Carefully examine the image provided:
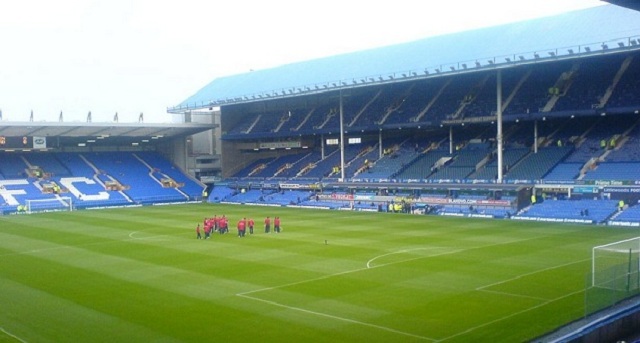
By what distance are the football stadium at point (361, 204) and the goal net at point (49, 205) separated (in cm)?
27

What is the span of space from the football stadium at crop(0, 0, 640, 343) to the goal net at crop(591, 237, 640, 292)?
7 centimetres

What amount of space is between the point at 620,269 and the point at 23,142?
2172 inches

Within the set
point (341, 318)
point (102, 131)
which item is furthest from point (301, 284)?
point (102, 131)

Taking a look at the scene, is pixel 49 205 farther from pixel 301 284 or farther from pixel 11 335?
pixel 11 335

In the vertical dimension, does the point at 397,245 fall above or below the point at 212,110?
below

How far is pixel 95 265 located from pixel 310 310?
38.5ft

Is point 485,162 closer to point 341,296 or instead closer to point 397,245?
point 397,245

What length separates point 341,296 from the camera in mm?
18516

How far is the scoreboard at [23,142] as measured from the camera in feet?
188

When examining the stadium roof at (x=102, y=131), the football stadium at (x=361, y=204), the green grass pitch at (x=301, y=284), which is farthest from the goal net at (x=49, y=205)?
the green grass pitch at (x=301, y=284)

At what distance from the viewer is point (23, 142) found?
5788cm

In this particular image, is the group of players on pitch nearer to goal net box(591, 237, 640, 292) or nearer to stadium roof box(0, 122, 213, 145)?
goal net box(591, 237, 640, 292)

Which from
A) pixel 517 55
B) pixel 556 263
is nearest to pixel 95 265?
pixel 556 263

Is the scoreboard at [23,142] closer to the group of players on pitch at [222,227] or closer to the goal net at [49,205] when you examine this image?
the goal net at [49,205]
